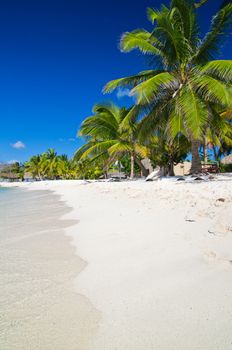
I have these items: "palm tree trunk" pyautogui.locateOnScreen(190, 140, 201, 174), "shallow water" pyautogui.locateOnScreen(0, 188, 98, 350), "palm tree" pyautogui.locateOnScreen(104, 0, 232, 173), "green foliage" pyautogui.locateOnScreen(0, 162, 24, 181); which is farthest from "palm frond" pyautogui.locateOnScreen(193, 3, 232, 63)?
"green foliage" pyautogui.locateOnScreen(0, 162, 24, 181)

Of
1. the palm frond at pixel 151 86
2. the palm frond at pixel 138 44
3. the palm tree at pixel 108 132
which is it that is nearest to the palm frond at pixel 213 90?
the palm frond at pixel 151 86

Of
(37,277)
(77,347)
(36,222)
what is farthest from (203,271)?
(36,222)

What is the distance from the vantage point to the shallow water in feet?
5.15

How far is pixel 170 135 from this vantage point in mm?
10602

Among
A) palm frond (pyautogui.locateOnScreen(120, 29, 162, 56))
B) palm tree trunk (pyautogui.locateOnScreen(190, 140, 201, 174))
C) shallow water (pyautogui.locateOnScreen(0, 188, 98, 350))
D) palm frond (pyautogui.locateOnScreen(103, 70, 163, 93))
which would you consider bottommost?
shallow water (pyautogui.locateOnScreen(0, 188, 98, 350))

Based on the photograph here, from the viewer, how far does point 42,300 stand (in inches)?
79.2

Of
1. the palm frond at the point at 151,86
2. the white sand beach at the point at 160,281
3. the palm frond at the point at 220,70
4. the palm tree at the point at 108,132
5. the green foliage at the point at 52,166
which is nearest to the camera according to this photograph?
the white sand beach at the point at 160,281

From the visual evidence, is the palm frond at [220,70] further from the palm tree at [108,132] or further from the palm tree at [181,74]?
the palm tree at [108,132]

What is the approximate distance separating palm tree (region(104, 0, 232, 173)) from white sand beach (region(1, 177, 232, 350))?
19.8 ft

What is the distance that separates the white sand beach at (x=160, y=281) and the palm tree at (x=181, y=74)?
605cm

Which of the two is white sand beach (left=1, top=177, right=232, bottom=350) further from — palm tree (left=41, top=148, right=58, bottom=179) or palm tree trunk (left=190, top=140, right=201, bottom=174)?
palm tree (left=41, top=148, right=58, bottom=179)

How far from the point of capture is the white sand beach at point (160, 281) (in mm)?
1567

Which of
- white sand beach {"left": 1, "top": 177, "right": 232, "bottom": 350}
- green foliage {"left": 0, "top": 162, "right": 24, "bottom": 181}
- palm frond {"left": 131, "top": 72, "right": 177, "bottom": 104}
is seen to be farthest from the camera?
green foliage {"left": 0, "top": 162, "right": 24, "bottom": 181}

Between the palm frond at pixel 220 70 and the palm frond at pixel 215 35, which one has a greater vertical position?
the palm frond at pixel 215 35
